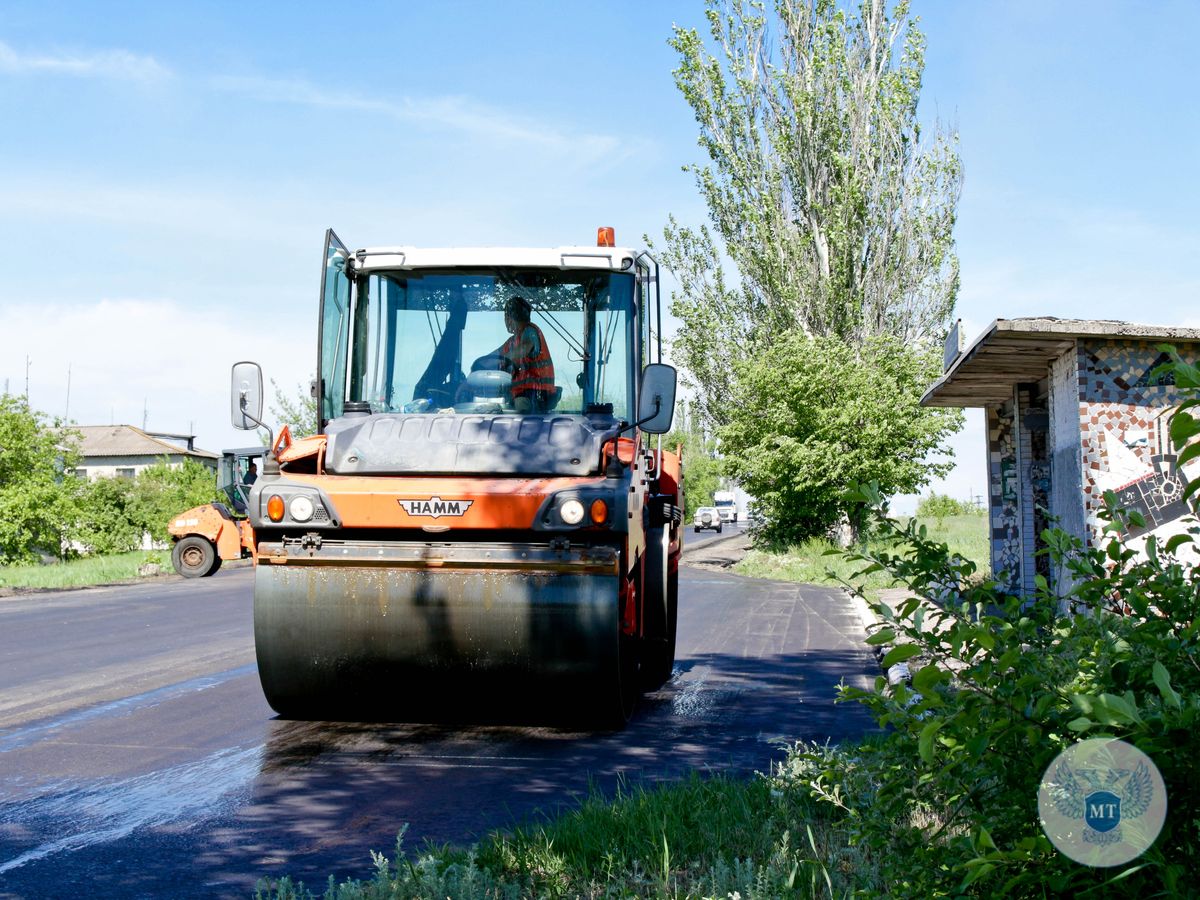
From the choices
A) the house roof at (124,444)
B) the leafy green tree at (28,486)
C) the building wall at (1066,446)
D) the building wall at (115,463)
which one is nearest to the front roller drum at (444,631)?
the building wall at (1066,446)

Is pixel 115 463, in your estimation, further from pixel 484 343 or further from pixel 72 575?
pixel 484 343

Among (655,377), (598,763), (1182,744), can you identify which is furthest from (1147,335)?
(1182,744)

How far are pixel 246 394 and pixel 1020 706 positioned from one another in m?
6.24

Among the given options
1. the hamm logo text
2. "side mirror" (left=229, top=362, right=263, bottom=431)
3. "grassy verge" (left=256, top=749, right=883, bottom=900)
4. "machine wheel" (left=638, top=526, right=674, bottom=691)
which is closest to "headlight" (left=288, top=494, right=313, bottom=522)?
the hamm logo text

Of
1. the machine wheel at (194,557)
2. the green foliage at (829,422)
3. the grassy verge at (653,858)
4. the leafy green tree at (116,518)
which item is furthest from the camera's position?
the leafy green tree at (116,518)

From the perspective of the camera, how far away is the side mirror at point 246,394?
7.62 meters

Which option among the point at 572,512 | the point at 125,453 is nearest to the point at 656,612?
the point at 572,512

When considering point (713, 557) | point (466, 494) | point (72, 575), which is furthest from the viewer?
point (713, 557)

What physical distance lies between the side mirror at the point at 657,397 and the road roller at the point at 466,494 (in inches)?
0.5

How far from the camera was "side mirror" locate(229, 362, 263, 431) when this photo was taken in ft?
25.0

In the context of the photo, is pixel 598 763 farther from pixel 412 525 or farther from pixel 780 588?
pixel 780 588

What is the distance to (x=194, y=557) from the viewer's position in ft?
91.3

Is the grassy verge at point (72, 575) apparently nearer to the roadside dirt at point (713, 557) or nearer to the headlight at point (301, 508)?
the roadside dirt at point (713, 557)

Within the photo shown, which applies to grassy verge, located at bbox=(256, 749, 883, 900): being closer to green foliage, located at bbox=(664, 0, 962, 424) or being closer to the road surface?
the road surface
